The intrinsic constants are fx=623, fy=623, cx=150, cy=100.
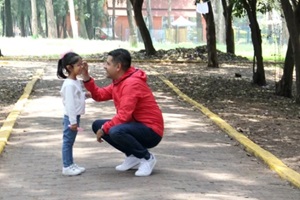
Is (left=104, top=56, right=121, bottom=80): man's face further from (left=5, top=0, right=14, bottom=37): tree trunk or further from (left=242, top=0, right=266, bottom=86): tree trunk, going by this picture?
(left=5, top=0, right=14, bottom=37): tree trunk

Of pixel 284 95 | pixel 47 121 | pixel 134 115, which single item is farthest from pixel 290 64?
pixel 134 115

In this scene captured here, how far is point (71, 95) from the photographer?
21.2 ft

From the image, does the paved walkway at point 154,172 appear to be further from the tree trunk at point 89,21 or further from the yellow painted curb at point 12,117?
the tree trunk at point 89,21

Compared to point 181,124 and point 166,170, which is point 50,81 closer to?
point 181,124

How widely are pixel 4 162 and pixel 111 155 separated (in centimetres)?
131

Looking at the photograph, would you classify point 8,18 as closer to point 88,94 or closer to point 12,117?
point 12,117

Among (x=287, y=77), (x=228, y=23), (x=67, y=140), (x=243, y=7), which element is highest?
(x=243, y=7)

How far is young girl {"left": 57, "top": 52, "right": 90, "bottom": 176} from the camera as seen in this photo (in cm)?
645

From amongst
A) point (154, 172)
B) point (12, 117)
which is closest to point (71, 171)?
point (154, 172)

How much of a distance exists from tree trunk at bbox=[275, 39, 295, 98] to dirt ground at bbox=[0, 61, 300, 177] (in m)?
0.28

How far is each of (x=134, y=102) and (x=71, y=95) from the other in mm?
691

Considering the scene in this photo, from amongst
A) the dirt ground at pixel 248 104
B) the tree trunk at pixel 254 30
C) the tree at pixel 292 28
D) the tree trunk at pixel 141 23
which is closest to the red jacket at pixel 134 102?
the dirt ground at pixel 248 104

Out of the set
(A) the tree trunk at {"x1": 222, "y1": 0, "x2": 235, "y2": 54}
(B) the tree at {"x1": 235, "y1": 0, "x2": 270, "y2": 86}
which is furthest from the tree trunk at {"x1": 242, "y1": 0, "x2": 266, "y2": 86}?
(A) the tree trunk at {"x1": 222, "y1": 0, "x2": 235, "y2": 54}

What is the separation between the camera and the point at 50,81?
18125mm
